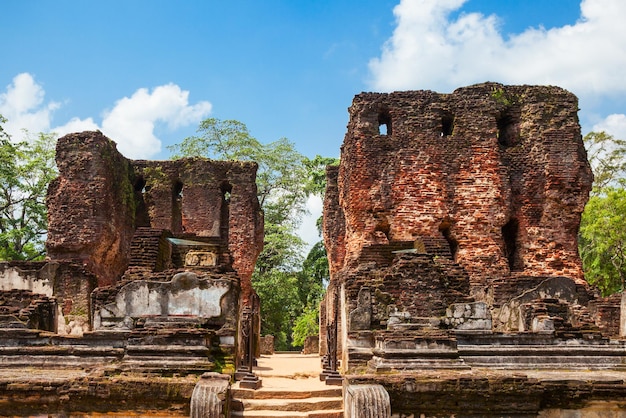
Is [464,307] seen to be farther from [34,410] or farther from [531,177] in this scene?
[531,177]

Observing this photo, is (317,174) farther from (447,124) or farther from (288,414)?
(288,414)

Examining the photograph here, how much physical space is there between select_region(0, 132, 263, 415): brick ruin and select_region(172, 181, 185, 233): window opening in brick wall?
52mm

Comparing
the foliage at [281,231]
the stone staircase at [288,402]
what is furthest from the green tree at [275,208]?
the stone staircase at [288,402]

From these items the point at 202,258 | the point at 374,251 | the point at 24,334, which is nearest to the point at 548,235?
the point at 374,251

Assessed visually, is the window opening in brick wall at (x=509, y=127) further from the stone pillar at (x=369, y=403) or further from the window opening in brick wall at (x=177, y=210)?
the stone pillar at (x=369, y=403)

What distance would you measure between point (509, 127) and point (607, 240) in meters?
9.68

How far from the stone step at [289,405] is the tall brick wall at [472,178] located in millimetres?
10234

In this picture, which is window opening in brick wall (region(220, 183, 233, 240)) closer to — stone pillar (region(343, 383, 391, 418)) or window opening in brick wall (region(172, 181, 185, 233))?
window opening in brick wall (region(172, 181, 185, 233))

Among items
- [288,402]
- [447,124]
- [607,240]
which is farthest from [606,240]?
[288,402]

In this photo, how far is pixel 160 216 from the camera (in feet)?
77.0

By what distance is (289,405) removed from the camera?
9.21 meters

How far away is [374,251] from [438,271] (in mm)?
3147

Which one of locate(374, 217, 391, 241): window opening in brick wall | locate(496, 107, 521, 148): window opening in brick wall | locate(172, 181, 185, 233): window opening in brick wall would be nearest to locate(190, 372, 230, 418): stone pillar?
locate(374, 217, 391, 241): window opening in brick wall

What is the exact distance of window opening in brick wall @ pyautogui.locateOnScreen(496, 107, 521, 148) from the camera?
20844 mm
